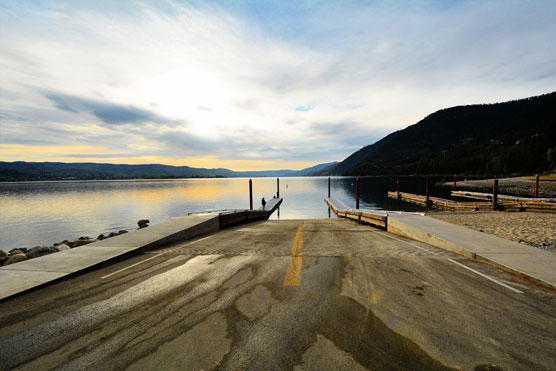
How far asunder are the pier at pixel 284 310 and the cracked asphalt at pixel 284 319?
21mm

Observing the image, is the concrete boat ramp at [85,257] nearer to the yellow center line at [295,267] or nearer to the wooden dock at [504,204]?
the yellow center line at [295,267]

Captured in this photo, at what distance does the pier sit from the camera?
302 centimetres

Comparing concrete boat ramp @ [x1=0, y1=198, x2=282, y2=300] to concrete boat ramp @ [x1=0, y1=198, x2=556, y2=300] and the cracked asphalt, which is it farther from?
the cracked asphalt

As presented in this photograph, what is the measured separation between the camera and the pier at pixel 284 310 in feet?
9.91

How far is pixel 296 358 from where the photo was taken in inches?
116

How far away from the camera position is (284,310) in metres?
4.07

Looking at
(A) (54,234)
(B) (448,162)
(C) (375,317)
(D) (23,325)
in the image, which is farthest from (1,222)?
(B) (448,162)

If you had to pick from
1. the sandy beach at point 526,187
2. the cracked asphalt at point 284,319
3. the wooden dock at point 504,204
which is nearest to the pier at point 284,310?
the cracked asphalt at point 284,319

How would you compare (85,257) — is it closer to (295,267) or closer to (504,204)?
(295,267)

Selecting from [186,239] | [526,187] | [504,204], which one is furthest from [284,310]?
[526,187]

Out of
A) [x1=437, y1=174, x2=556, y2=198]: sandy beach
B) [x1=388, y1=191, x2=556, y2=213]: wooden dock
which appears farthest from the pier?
[x1=437, y1=174, x2=556, y2=198]: sandy beach

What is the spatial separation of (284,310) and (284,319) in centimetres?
27

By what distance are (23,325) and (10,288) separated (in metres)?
1.97

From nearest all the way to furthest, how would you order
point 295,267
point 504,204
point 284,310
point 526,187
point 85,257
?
point 284,310 < point 295,267 < point 85,257 < point 504,204 < point 526,187
